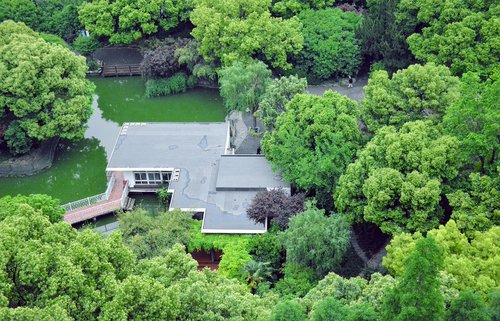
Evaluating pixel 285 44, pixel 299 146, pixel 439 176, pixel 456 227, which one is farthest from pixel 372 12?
pixel 456 227

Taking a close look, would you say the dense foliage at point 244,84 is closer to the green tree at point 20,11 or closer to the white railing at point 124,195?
the white railing at point 124,195

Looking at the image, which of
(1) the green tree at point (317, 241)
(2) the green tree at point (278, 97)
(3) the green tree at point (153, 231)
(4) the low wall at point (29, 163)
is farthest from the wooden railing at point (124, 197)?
(1) the green tree at point (317, 241)

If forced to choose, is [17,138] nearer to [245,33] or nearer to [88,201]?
[88,201]

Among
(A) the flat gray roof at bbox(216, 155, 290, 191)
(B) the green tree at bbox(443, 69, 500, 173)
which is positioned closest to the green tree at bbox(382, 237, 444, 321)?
(B) the green tree at bbox(443, 69, 500, 173)

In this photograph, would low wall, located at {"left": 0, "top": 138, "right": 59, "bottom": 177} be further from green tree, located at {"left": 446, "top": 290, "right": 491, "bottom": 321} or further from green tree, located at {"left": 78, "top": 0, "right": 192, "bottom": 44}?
green tree, located at {"left": 446, "top": 290, "right": 491, "bottom": 321}

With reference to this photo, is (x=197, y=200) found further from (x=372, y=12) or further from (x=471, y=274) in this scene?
(x=372, y=12)

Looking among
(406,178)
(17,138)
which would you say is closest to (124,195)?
(17,138)
